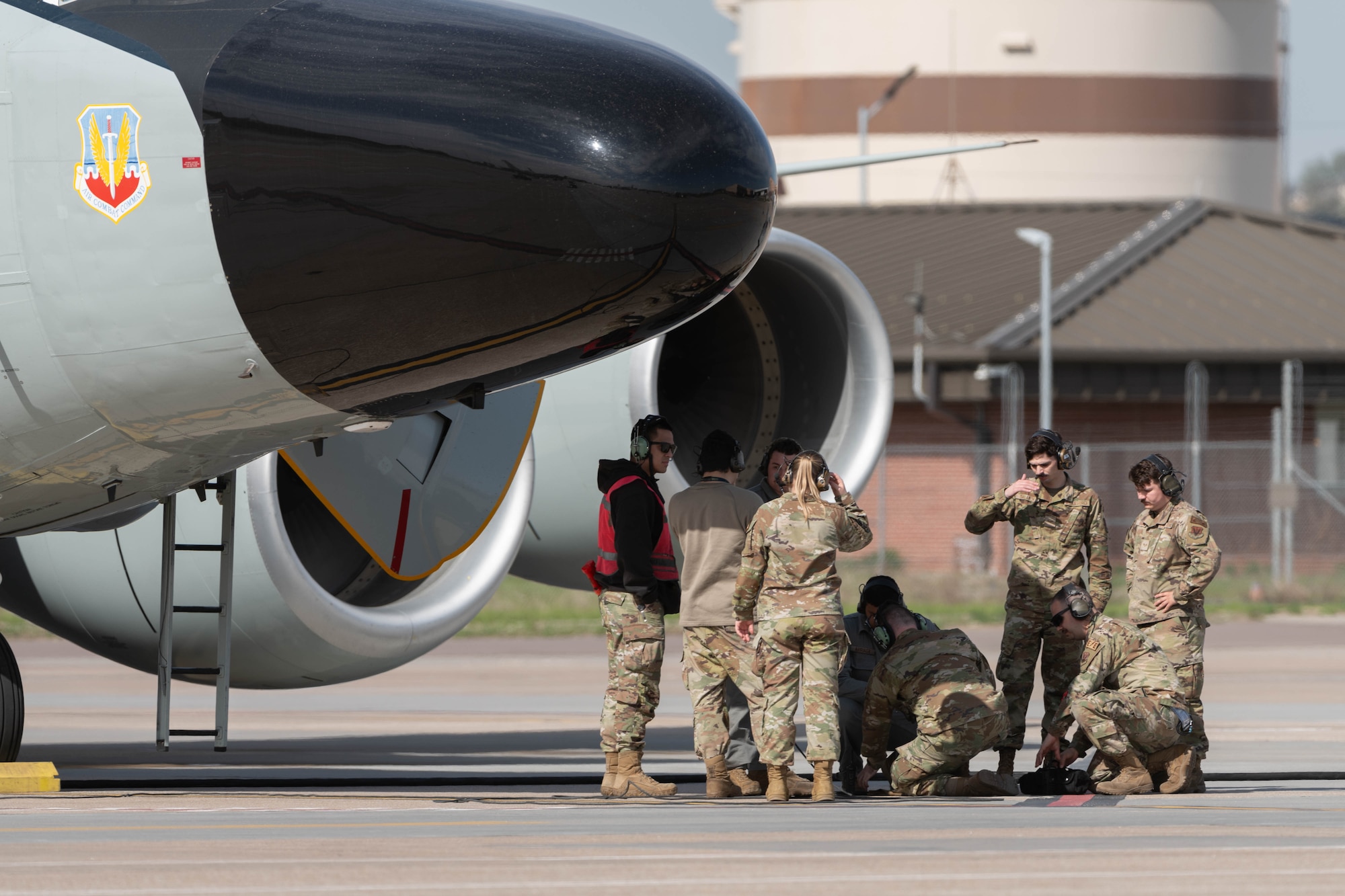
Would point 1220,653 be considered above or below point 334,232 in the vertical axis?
below

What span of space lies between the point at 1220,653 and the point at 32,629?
43.3 feet

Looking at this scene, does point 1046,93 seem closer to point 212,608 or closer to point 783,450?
point 783,450

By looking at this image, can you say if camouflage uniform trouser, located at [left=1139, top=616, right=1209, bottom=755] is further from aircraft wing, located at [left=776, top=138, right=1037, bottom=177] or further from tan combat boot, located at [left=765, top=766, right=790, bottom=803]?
aircraft wing, located at [left=776, top=138, right=1037, bottom=177]

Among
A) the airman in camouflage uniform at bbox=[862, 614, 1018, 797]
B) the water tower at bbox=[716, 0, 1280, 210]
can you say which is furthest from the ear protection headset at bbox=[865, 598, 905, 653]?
the water tower at bbox=[716, 0, 1280, 210]

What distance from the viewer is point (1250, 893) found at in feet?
19.7

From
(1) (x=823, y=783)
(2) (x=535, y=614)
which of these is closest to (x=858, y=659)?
(1) (x=823, y=783)

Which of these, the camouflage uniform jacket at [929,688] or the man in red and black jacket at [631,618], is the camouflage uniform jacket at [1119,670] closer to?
the camouflage uniform jacket at [929,688]

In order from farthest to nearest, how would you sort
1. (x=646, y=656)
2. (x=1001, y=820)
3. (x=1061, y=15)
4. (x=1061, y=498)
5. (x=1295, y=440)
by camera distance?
(x=1061, y=15) < (x=1295, y=440) < (x=1061, y=498) < (x=646, y=656) < (x=1001, y=820)

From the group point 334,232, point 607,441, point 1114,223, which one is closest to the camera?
point 334,232

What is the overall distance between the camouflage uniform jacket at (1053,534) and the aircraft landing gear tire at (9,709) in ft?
14.2

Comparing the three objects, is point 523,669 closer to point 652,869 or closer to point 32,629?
point 32,629

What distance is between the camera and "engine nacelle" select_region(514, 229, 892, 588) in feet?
36.9

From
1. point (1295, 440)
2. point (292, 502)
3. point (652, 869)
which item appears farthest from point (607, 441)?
point (1295, 440)

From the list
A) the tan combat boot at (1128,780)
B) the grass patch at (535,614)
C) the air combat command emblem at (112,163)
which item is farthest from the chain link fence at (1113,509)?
the air combat command emblem at (112,163)
